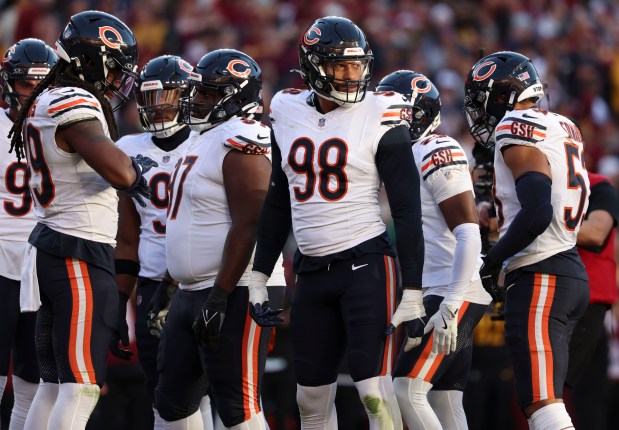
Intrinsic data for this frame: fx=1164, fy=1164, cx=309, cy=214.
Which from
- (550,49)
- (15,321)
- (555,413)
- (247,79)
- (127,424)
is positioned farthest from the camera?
(550,49)

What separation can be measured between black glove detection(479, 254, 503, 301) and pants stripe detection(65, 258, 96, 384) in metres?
1.81

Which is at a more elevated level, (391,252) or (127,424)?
(391,252)

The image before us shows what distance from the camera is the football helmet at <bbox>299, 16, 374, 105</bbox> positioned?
5.14 m

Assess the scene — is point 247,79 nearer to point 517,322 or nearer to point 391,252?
point 391,252

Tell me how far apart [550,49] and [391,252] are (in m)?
10.2

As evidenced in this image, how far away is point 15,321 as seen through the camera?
601 cm

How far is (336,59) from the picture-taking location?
5.18 m

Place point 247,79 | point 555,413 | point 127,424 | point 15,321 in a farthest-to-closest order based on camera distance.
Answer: point 127,424 < point 15,321 < point 247,79 < point 555,413

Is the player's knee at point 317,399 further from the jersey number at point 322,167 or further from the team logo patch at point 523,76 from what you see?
the team logo patch at point 523,76

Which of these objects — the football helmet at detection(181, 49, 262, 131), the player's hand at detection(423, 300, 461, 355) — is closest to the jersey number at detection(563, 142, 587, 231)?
the player's hand at detection(423, 300, 461, 355)

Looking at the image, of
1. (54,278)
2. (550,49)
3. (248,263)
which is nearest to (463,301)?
(248,263)

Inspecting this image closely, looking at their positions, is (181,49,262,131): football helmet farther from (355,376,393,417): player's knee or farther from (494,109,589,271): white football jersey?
(355,376,393,417): player's knee

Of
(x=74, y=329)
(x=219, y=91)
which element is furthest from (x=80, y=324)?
(x=219, y=91)

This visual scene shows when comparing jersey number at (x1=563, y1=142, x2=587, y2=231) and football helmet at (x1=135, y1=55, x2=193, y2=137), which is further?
football helmet at (x1=135, y1=55, x2=193, y2=137)
